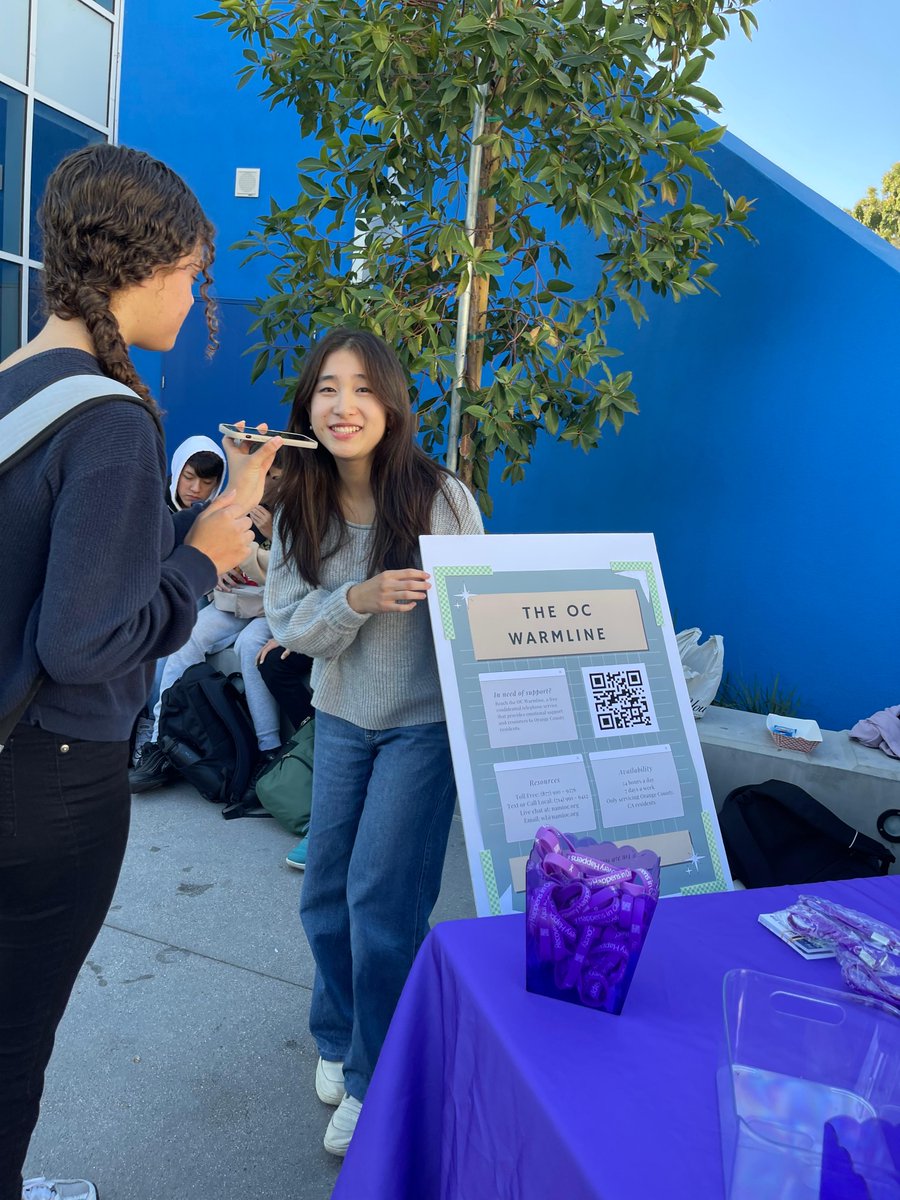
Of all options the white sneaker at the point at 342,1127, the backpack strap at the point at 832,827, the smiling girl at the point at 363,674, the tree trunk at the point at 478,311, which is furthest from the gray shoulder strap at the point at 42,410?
the backpack strap at the point at 832,827

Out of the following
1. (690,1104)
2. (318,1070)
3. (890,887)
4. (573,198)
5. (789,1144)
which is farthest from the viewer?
(573,198)

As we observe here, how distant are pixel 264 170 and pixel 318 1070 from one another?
5175 millimetres

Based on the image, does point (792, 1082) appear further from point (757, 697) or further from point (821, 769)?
point (757, 697)

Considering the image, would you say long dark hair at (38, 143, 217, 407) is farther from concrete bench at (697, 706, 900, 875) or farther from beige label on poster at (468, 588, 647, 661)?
concrete bench at (697, 706, 900, 875)

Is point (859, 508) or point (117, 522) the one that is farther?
point (859, 508)

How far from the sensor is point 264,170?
5527 millimetres

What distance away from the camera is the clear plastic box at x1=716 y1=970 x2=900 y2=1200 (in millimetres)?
760

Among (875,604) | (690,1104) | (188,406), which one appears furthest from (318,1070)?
(188,406)

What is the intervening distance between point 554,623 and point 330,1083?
113 centimetres

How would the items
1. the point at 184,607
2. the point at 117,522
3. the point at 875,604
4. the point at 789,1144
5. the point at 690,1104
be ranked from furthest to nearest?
1. the point at 875,604
2. the point at 184,607
3. the point at 117,522
4. the point at 690,1104
5. the point at 789,1144

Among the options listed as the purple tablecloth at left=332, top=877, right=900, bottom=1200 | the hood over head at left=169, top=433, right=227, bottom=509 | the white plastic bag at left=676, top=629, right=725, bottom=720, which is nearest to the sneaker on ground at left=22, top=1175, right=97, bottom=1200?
the purple tablecloth at left=332, top=877, right=900, bottom=1200

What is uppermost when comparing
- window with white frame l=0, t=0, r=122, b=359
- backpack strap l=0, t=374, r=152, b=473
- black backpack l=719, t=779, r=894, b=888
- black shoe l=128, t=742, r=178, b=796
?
window with white frame l=0, t=0, r=122, b=359

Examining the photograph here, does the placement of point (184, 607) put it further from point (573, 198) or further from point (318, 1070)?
point (573, 198)

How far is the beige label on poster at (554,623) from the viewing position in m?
1.78
